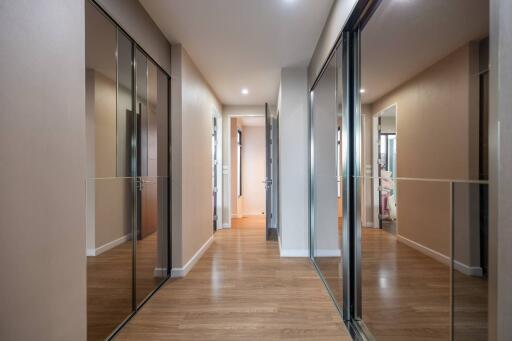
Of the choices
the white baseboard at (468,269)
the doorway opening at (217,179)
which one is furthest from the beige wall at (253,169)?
the white baseboard at (468,269)

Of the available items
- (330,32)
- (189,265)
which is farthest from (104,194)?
(330,32)

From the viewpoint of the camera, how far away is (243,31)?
2.90 m

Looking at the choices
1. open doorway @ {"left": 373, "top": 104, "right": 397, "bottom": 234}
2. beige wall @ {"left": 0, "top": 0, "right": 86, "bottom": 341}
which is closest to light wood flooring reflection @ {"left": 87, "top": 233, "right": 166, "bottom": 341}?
beige wall @ {"left": 0, "top": 0, "right": 86, "bottom": 341}

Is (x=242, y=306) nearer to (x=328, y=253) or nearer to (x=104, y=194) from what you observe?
(x=328, y=253)

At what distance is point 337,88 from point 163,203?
6.73 ft

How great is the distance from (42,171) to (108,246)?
0.92m

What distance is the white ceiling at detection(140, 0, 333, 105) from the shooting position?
2.46 m

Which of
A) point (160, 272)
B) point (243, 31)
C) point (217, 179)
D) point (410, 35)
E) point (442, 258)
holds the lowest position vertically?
point (160, 272)

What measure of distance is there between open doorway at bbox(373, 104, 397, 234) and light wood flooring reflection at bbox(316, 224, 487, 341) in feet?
0.31

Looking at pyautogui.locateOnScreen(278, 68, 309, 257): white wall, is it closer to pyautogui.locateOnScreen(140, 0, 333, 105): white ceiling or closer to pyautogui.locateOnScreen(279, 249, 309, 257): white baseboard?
pyautogui.locateOnScreen(279, 249, 309, 257): white baseboard

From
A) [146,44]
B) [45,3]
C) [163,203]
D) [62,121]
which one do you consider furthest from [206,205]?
[45,3]

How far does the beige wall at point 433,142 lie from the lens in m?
0.95

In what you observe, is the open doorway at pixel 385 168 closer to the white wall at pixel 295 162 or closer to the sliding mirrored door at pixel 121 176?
the sliding mirrored door at pixel 121 176

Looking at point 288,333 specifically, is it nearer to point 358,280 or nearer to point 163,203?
point 358,280
